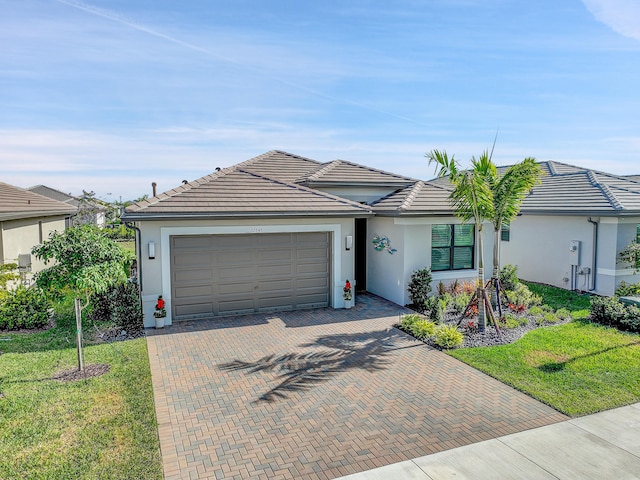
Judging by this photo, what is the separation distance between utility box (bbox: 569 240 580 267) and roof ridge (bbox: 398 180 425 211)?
581 centimetres

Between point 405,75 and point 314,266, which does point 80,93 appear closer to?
point 314,266

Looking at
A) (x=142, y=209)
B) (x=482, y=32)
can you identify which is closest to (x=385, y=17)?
(x=482, y=32)

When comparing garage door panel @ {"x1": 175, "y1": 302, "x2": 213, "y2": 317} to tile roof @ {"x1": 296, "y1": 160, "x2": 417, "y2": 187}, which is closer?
garage door panel @ {"x1": 175, "y1": 302, "x2": 213, "y2": 317}

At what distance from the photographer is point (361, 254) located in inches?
628

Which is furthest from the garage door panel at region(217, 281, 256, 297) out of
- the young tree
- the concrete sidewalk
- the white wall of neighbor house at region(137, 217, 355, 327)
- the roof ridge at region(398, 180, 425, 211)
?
the concrete sidewalk

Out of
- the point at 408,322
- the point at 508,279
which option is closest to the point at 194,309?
the point at 408,322

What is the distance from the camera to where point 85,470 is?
5270 millimetres

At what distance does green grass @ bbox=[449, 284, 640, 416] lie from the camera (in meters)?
7.32

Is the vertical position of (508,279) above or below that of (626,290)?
above

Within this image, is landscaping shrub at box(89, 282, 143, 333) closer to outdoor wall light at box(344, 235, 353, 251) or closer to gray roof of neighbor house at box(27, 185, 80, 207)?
outdoor wall light at box(344, 235, 353, 251)

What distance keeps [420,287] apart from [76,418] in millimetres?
9778

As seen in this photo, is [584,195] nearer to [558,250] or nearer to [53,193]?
[558,250]

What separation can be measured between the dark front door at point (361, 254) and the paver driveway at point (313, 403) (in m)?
4.97

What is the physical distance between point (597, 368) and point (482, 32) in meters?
9.00
